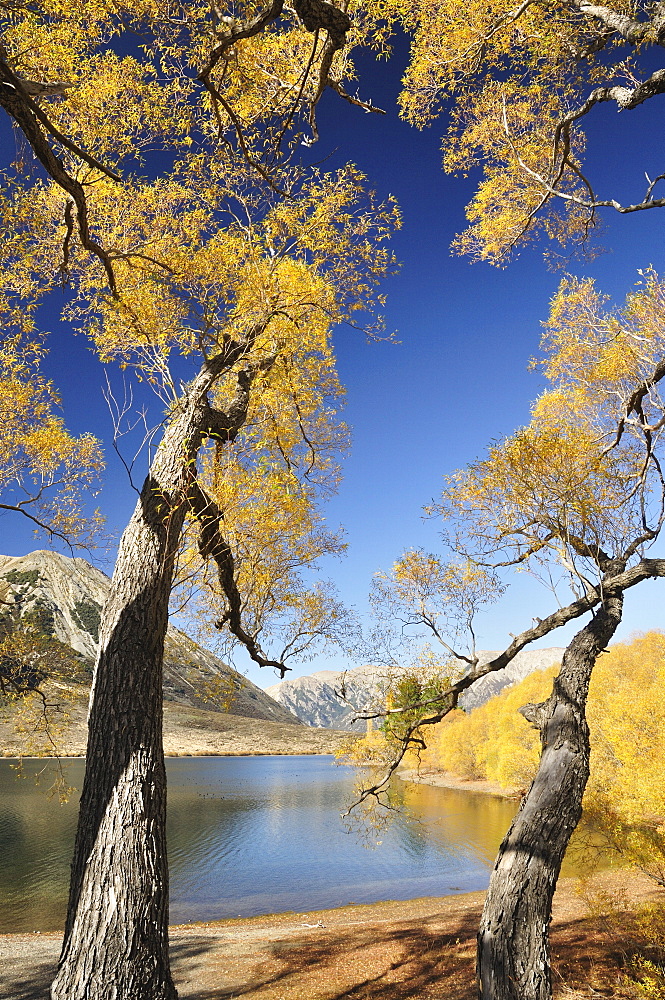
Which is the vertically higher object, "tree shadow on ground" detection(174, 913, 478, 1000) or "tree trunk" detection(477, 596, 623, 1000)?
"tree trunk" detection(477, 596, 623, 1000)

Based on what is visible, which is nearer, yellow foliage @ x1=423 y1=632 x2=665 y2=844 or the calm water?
yellow foliage @ x1=423 y1=632 x2=665 y2=844

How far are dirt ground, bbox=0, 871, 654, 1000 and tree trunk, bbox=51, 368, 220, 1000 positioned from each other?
5052 millimetres

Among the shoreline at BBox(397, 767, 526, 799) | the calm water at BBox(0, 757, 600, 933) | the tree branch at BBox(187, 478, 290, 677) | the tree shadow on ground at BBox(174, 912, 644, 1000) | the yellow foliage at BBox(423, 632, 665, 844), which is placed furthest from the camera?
the shoreline at BBox(397, 767, 526, 799)

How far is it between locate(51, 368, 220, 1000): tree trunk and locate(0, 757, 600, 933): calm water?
9.03m

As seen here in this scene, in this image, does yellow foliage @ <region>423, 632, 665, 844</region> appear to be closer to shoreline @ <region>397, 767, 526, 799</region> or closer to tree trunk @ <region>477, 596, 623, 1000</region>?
tree trunk @ <region>477, 596, 623, 1000</region>

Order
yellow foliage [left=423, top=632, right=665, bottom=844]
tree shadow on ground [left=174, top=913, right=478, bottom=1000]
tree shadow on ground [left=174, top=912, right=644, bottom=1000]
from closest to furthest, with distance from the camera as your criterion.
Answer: tree shadow on ground [left=174, top=912, right=644, bottom=1000], tree shadow on ground [left=174, top=913, right=478, bottom=1000], yellow foliage [left=423, top=632, right=665, bottom=844]

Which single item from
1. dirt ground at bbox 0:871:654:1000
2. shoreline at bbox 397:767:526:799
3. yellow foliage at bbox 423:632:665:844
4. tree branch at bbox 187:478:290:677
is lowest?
shoreline at bbox 397:767:526:799

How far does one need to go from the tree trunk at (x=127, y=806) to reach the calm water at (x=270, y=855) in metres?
9.03

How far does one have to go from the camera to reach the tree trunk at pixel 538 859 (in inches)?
164

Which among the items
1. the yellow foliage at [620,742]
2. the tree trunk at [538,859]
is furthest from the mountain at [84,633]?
the yellow foliage at [620,742]

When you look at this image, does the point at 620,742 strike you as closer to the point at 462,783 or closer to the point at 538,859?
the point at 538,859

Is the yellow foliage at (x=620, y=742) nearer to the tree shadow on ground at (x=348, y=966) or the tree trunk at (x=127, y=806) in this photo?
the tree shadow on ground at (x=348, y=966)

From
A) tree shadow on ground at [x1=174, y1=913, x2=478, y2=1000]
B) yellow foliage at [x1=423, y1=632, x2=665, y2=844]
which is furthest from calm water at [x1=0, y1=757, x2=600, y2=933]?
yellow foliage at [x1=423, y1=632, x2=665, y2=844]

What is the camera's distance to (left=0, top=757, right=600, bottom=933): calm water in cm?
1636
